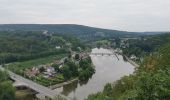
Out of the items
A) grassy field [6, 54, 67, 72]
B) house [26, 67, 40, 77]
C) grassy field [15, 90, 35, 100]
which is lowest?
grassy field [6, 54, 67, 72]

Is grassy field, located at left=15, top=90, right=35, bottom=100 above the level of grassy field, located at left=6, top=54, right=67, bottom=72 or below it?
above

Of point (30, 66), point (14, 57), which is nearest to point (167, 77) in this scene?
point (30, 66)

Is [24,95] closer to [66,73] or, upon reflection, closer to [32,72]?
[66,73]

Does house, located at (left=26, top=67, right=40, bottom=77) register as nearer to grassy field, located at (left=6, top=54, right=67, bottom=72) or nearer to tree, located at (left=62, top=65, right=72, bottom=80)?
grassy field, located at (left=6, top=54, right=67, bottom=72)

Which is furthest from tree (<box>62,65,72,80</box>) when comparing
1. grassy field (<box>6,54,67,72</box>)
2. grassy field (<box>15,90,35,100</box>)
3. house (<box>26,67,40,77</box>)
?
grassy field (<box>15,90,35,100</box>)

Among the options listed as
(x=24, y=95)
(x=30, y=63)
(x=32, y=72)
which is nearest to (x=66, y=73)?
(x=32, y=72)

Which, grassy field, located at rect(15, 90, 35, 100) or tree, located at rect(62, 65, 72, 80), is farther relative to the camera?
tree, located at rect(62, 65, 72, 80)

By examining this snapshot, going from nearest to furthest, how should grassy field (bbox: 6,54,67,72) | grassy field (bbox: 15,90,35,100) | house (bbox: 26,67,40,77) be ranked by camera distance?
grassy field (bbox: 15,90,35,100)
house (bbox: 26,67,40,77)
grassy field (bbox: 6,54,67,72)

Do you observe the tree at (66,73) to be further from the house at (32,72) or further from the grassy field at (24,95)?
the grassy field at (24,95)

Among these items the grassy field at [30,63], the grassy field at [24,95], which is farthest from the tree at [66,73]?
the grassy field at [24,95]

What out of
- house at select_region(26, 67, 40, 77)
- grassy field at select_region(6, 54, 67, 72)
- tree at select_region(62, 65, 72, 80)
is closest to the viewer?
tree at select_region(62, 65, 72, 80)

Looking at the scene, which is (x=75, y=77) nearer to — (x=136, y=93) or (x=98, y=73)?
(x=98, y=73)
